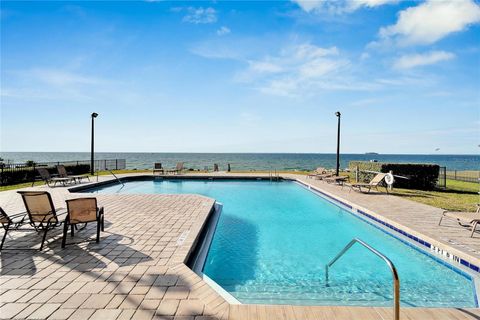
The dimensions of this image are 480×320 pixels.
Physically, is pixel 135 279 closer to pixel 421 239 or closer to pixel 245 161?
pixel 421 239

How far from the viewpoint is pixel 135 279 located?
10.5ft

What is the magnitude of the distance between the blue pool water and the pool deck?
595 mm

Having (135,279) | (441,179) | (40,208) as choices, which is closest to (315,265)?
(135,279)

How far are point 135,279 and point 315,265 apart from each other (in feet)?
10.6

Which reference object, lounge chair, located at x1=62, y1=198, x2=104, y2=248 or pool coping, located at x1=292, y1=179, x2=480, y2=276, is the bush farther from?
lounge chair, located at x1=62, y1=198, x2=104, y2=248

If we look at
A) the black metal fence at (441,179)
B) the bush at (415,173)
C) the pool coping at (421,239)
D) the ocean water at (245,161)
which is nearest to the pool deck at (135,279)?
the pool coping at (421,239)

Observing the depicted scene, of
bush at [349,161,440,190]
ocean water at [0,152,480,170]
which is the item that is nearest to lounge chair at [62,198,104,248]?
bush at [349,161,440,190]

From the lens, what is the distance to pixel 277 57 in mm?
11062

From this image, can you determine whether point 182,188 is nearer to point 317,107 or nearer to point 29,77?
point 29,77

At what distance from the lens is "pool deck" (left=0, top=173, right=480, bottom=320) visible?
2533 millimetres

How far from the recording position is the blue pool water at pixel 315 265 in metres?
3.67

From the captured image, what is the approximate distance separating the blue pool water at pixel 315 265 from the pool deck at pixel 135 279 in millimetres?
595

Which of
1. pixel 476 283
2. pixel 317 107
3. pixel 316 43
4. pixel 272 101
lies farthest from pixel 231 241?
pixel 317 107

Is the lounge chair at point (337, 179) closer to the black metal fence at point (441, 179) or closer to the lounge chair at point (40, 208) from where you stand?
the black metal fence at point (441, 179)
